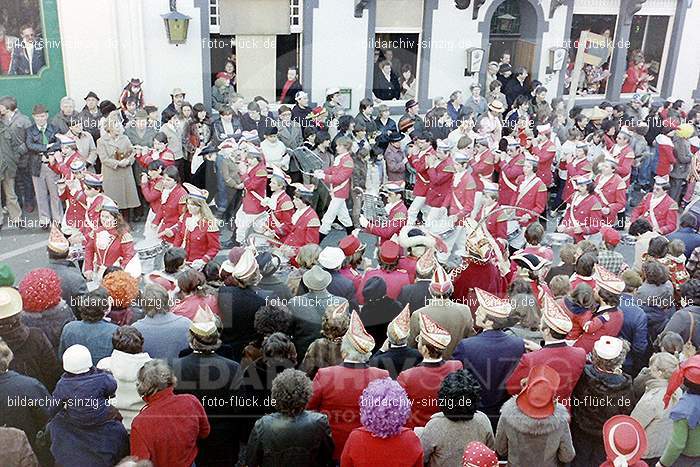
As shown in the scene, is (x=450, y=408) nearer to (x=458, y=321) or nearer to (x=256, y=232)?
(x=458, y=321)

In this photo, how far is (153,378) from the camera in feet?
14.1

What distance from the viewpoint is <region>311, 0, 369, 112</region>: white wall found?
1361cm

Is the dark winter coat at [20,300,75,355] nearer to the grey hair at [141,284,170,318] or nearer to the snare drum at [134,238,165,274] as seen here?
the grey hair at [141,284,170,318]

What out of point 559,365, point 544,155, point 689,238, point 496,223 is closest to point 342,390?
point 559,365

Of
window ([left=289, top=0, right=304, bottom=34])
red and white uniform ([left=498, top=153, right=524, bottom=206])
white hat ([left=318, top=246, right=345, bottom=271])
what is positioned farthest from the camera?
window ([left=289, top=0, right=304, bottom=34])

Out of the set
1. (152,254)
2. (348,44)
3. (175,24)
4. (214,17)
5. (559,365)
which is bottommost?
(152,254)

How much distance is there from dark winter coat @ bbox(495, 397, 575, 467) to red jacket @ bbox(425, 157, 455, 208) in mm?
5873

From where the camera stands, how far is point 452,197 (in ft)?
31.9

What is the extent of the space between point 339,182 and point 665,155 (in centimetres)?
550

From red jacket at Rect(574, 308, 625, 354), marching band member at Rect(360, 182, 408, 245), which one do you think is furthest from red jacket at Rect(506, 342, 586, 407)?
marching band member at Rect(360, 182, 408, 245)

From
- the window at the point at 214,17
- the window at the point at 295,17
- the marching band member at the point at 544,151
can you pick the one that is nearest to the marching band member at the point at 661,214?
the marching band member at the point at 544,151

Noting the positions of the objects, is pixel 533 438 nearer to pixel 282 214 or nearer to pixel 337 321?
pixel 337 321

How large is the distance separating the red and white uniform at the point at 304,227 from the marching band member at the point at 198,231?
87 cm

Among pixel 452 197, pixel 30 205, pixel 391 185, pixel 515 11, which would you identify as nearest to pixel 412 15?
pixel 515 11
